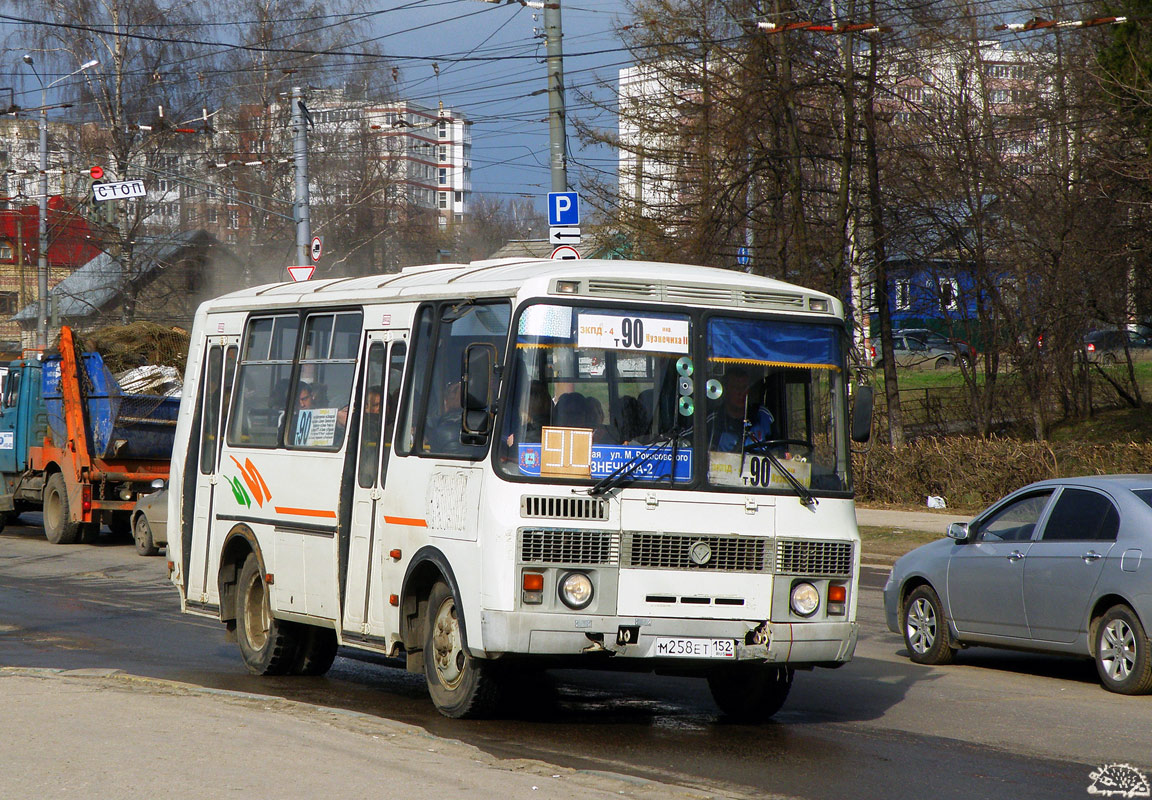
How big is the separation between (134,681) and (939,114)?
2476 cm

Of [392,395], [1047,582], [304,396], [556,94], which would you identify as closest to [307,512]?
[304,396]

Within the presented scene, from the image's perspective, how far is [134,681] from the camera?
891 centimetres

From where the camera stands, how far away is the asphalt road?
7051 mm

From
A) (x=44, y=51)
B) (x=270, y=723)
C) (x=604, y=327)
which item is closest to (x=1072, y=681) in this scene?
(x=604, y=327)

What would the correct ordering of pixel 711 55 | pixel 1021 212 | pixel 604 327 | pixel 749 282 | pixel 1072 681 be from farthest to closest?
pixel 1021 212 < pixel 711 55 < pixel 1072 681 < pixel 749 282 < pixel 604 327

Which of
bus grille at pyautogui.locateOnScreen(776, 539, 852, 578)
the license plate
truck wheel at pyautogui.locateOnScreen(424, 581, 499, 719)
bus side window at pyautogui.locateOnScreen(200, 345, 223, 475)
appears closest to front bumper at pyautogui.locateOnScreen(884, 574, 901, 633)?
bus grille at pyautogui.locateOnScreen(776, 539, 852, 578)

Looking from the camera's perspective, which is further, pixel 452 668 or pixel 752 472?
pixel 452 668

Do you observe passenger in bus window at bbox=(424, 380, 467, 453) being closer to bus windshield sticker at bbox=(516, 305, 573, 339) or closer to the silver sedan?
bus windshield sticker at bbox=(516, 305, 573, 339)

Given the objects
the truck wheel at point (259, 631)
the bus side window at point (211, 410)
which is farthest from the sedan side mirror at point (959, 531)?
the bus side window at point (211, 410)

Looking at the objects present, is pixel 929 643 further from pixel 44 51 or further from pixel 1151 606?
pixel 44 51

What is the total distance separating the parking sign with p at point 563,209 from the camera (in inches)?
704

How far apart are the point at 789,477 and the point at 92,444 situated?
15161 mm

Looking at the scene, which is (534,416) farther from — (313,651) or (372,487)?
(313,651)

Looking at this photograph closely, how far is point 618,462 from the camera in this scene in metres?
7.77
